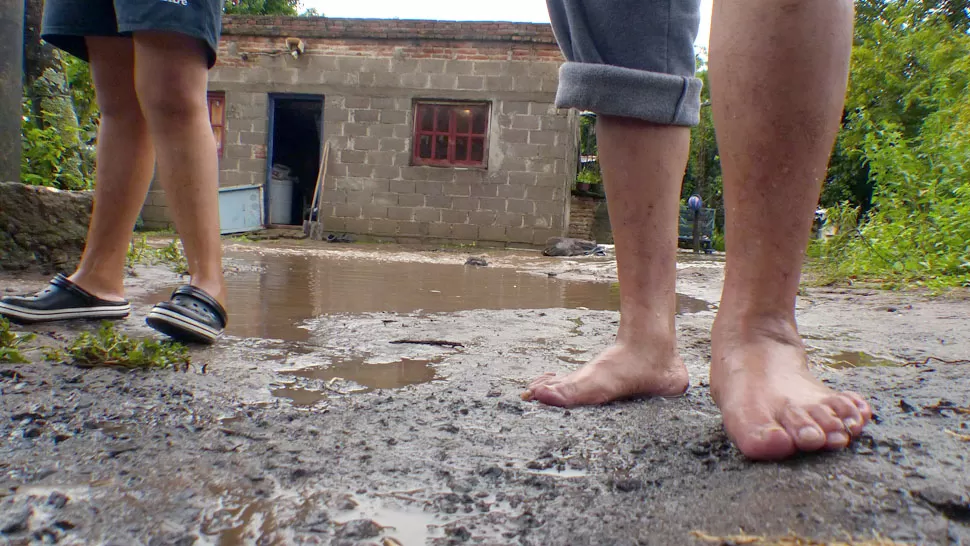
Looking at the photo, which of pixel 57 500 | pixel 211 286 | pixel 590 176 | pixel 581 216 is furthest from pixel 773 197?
pixel 590 176

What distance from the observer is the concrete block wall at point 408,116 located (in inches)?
403

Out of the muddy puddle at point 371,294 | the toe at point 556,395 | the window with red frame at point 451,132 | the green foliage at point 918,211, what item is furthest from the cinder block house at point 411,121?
the toe at point 556,395

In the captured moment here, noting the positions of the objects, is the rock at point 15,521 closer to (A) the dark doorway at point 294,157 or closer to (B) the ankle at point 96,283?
(B) the ankle at point 96,283

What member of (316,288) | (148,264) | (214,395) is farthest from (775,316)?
(148,264)

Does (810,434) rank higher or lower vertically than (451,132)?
lower

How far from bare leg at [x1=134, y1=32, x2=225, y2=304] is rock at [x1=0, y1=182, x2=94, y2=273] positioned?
1.70 m

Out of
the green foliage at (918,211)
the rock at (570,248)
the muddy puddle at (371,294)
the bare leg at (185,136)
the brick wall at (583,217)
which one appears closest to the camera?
the bare leg at (185,136)

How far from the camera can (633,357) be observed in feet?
4.28

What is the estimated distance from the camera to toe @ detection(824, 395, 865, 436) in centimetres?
89

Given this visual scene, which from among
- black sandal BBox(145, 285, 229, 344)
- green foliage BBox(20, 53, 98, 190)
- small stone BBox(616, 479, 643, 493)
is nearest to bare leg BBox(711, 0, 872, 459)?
small stone BBox(616, 479, 643, 493)

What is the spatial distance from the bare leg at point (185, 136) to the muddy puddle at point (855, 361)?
5.23 feet

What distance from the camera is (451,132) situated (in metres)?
10.5

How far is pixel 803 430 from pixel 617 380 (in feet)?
1.44

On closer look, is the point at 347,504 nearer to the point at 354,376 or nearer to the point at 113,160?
the point at 354,376
